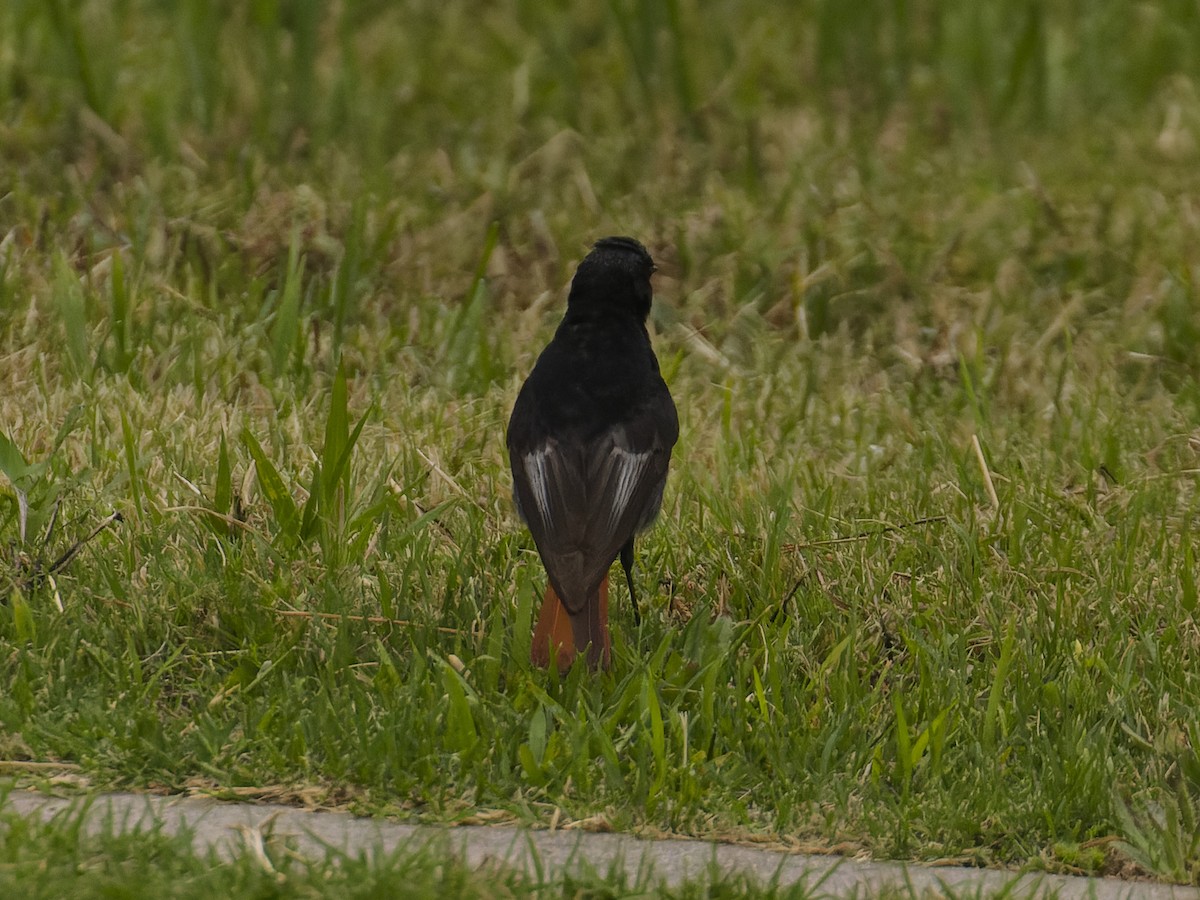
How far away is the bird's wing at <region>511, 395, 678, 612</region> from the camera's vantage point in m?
3.87

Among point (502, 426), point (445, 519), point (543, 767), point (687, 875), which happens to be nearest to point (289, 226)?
point (502, 426)

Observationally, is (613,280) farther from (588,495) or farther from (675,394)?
(675,394)

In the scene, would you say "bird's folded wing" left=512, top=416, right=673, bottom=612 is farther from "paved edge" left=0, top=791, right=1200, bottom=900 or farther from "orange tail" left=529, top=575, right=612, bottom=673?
"paved edge" left=0, top=791, right=1200, bottom=900

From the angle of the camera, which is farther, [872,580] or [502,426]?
[502,426]

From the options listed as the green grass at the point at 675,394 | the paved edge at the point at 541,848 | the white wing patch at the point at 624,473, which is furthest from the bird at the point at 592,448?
the paved edge at the point at 541,848

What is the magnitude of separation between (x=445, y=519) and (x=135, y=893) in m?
1.89

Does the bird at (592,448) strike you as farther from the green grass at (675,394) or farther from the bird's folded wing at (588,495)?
the green grass at (675,394)

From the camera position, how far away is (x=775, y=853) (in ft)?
11.2

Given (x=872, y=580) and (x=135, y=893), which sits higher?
A: (x=135, y=893)

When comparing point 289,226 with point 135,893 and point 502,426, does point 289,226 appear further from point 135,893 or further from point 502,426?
point 135,893

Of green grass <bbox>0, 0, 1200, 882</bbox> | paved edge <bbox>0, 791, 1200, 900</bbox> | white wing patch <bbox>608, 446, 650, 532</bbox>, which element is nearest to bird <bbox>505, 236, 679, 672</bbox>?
white wing patch <bbox>608, 446, 650, 532</bbox>

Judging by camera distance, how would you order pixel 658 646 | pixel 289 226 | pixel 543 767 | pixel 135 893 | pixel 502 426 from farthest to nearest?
pixel 289 226
pixel 502 426
pixel 658 646
pixel 543 767
pixel 135 893

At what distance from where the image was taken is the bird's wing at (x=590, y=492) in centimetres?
387

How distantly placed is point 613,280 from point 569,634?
1.02m
